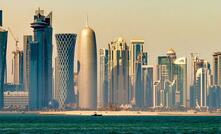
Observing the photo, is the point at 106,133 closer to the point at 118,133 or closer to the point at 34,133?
the point at 118,133

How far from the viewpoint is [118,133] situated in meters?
159

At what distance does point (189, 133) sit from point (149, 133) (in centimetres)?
818

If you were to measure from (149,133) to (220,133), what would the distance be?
47.4ft

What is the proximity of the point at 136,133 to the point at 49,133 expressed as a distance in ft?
56.2

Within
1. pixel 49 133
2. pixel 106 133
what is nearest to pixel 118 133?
pixel 106 133

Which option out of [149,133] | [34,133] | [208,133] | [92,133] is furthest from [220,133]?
[34,133]

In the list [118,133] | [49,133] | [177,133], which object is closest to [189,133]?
[177,133]

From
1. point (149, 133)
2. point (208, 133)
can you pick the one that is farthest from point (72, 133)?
point (208, 133)

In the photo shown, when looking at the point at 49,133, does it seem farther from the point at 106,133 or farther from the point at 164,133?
the point at 164,133

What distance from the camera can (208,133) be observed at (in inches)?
6344

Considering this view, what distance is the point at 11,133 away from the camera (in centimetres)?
15912

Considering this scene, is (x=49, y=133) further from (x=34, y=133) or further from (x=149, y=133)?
(x=149, y=133)

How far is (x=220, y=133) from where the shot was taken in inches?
6220

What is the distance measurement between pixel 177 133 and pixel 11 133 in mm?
32449
